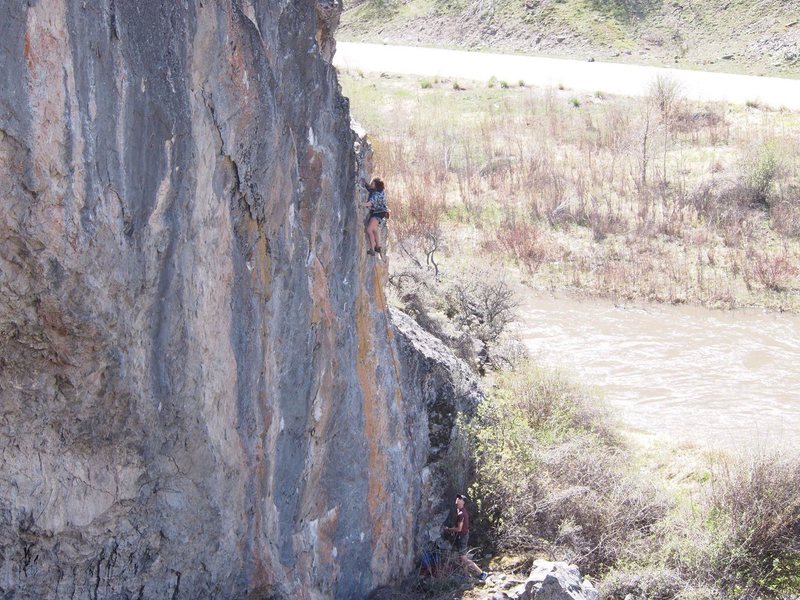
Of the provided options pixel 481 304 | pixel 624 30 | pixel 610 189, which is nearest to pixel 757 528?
pixel 481 304

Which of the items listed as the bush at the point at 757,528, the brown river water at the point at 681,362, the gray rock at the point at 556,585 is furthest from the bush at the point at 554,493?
the brown river water at the point at 681,362

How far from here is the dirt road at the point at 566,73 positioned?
86.8ft

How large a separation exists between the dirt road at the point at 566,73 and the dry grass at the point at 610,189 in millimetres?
1422

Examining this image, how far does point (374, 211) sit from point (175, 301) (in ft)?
10.1

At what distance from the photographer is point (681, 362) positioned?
16.4m

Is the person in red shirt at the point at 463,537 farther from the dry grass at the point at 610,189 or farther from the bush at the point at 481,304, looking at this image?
the dry grass at the point at 610,189

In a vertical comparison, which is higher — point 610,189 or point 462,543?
point 610,189

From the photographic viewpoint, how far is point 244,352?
6047mm

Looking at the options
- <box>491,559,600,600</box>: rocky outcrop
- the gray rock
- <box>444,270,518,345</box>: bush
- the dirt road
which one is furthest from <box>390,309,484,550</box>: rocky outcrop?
the dirt road

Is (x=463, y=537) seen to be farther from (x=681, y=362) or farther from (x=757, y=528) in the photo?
(x=681, y=362)

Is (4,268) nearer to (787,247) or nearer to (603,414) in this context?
(603,414)

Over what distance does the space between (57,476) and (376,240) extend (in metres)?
3.82

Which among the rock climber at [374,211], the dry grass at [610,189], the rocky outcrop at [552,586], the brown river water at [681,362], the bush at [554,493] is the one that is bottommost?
the brown river water at [681,362]

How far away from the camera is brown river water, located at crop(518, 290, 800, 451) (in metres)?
14.3
